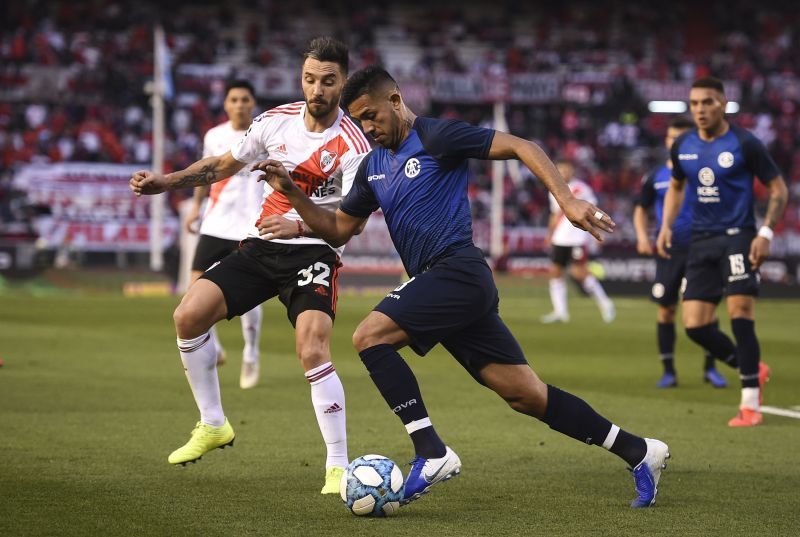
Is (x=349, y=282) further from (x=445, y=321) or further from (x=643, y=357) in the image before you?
(x=445, y=321)

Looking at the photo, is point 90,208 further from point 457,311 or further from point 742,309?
point 457,311

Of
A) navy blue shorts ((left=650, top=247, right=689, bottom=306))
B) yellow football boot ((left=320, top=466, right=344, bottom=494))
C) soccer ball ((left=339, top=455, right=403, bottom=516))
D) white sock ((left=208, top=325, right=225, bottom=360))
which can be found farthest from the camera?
navy blue shorts ((left=650, top=247, right=689, bottom=306))

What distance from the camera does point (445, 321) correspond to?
5750 millimetres

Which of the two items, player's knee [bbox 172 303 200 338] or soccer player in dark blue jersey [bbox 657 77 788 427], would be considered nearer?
player's knee [bbox 172 303 200 338]

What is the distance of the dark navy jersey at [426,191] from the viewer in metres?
5.83

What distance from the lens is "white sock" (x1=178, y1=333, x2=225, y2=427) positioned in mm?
7031

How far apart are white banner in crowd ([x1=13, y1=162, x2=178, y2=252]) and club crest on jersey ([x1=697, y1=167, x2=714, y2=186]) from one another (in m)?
21.4

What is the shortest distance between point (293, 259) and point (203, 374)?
2.91 feet

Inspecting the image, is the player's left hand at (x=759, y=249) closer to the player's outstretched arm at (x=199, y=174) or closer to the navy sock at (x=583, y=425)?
the navy sock at (x=583, y=425)

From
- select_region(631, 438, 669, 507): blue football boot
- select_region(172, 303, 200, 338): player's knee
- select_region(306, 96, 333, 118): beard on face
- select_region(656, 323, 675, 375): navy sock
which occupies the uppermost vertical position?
select_region(306, 96, 333, 118): beard on face

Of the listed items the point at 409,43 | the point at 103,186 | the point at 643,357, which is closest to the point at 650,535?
the point at 643,357

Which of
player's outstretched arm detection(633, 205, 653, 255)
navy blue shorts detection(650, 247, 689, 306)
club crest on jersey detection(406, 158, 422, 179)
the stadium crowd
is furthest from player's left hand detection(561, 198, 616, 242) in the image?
the stadium crowd

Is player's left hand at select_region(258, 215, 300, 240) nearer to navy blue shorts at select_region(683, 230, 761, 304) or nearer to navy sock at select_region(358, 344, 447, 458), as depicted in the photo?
navy sock at select_region(358, 344, 447, 458)

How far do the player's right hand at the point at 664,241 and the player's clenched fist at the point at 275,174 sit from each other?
5.33m
